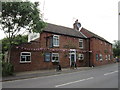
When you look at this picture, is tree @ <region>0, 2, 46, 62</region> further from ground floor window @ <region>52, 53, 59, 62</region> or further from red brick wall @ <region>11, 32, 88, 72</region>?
ground floor window @ <region>52, 53, 59, 62</region>

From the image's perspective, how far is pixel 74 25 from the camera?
31891 millimetres

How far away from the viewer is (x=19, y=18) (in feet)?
43.3

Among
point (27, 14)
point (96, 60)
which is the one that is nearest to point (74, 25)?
point (96, 60)

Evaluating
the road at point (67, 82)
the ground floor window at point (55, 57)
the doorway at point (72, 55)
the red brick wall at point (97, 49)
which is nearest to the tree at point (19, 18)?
the road at point (67, 82)

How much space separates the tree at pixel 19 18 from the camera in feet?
40.6

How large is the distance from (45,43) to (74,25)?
13.6 m

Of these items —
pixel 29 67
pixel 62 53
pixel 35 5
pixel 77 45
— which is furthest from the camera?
pixel 77 45

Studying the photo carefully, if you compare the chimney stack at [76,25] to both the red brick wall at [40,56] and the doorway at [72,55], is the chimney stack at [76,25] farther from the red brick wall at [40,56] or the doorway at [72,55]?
the doorway at [72,55]

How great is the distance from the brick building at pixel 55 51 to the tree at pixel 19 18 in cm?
274

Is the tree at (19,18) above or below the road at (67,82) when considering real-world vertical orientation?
above

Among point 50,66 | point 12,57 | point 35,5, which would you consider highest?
point 35,5

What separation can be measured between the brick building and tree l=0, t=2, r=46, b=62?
2742mm

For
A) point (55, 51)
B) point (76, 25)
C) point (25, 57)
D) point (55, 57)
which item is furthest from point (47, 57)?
point (76, 25)

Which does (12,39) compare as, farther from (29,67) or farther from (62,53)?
(62,53)
